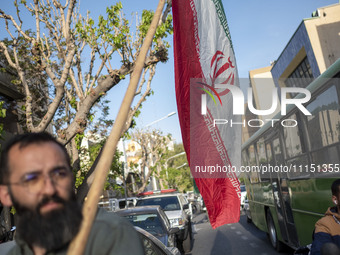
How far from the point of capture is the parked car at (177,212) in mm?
13420

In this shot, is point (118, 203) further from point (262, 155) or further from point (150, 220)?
point (150, 220)

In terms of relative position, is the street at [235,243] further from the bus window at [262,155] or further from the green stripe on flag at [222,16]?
the green stripe on flag at [222,16]

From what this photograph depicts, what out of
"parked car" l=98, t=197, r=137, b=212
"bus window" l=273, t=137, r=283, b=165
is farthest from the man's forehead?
"parked car" l=98, t=197, r=137, b=212

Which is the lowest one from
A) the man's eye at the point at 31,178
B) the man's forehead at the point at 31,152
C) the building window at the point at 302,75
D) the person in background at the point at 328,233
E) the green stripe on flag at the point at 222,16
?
the person in background at the point at 328,233

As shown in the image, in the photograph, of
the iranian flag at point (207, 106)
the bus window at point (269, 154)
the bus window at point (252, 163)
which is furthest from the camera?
the bus window at point (252, 163)

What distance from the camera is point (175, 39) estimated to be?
4488 millimetres

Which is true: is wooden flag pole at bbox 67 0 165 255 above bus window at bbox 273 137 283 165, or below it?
below

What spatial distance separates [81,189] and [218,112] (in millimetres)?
7299

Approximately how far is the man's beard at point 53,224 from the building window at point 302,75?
2787 centimetres

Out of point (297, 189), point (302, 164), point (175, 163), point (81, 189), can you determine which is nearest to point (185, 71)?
point (302, 164)

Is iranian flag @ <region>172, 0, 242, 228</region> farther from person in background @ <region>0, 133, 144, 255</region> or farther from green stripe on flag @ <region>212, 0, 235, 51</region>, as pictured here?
person in background @ <region>0, 133, 144, 255</region>

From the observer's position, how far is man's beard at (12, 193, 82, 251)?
1.28 metres

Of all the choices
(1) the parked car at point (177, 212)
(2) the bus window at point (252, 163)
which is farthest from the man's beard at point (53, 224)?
(2) the bus window at point (252, 163)

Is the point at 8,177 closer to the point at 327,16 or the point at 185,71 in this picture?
the point at 185,71
